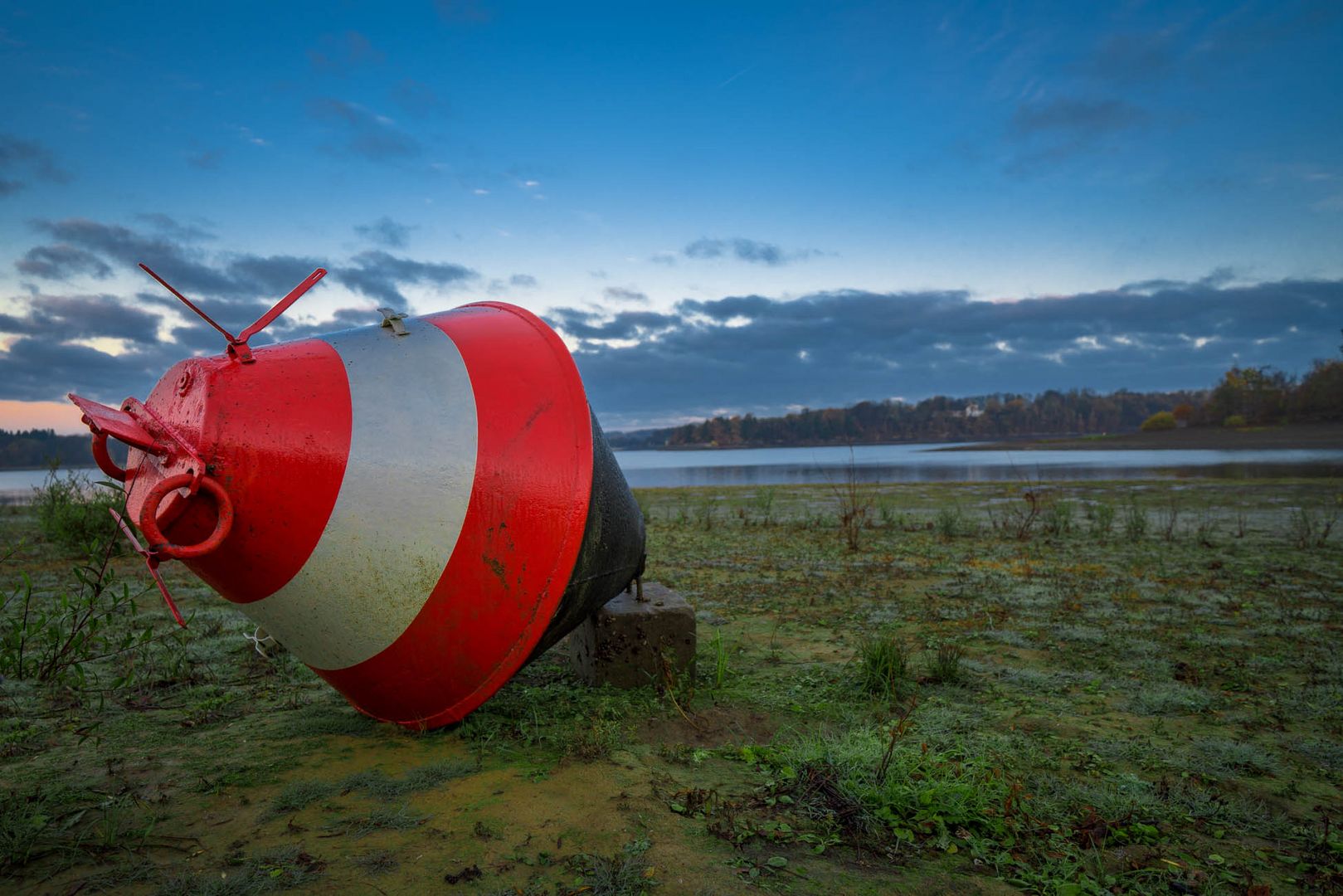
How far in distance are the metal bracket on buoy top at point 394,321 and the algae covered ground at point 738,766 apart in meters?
1.78

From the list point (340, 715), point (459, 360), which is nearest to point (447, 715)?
point (340, 715)

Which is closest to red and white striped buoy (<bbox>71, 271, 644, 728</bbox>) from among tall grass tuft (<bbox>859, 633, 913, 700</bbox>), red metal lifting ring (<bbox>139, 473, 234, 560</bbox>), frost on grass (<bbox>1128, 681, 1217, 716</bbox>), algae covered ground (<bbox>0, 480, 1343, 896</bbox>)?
red metal lifting ring (<bbox>139, 473, 234, 560</bbox>)

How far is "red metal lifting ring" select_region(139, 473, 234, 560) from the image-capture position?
2.72 m

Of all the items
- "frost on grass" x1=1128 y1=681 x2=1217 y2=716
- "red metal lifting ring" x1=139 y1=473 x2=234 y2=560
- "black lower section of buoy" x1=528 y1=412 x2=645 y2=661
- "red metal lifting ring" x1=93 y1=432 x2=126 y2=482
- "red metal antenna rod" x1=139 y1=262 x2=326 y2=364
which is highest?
"red metal antenna rod" x1=139 y1=262 x2=326 y2=364

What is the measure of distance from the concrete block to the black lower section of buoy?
0.48 ft

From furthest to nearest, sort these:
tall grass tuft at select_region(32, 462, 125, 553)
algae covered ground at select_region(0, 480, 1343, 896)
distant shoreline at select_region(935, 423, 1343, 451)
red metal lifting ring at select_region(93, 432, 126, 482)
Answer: distant shoreline at select_region(935, 423, 1343, 451) → tall grass tuft at select_region(32, 462, 125, 553) → red metal lifting ring at select_region(93, 432, 126, 482) → algae covered ground at select_region(0, 480, 1343, 896)

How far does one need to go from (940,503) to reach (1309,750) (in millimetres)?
16481

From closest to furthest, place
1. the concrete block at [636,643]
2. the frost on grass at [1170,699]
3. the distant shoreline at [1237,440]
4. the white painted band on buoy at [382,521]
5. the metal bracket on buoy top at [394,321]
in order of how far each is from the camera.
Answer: the white painted band on buoy at [382,521] → the metal bracket on buoy top at [394,321] → the frost on grass at [1170,699] → the concrete block at [636,643] → the distant shoreline at [1237,440]

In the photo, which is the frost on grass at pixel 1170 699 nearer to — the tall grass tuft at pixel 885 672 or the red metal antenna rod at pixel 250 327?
the tall grass tuft at pixel 885 672

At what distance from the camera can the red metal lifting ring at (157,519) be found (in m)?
2.72

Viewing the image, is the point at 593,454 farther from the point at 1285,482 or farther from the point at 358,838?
the point at 1285,482

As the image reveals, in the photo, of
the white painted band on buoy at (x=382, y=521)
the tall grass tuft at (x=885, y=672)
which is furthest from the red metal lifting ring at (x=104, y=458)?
the tall grass tuft at (x=885, y=672)

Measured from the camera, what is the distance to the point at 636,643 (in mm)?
4590

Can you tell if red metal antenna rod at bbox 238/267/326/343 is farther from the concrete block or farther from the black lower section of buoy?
the concrete block
